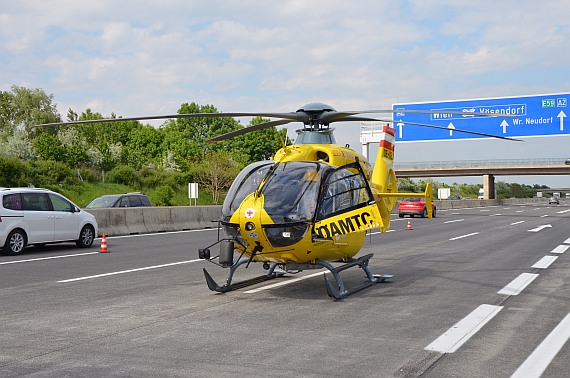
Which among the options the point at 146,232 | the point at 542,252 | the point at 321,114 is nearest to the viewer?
the point at 321,114

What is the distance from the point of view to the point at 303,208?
29.6ft

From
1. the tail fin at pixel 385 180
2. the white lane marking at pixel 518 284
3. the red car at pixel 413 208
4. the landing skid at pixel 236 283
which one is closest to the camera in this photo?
the landing skid at pixel 236 283

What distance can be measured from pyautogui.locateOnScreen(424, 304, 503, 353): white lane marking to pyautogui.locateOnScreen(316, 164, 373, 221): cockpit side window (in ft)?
7.70

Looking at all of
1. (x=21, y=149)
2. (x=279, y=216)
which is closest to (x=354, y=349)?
(x=279, y=216)

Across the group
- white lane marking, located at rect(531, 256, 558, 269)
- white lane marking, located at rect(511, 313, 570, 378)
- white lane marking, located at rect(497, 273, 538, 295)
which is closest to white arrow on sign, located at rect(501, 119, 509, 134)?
white lane marking, located at rect(531, 256, 558, 269)

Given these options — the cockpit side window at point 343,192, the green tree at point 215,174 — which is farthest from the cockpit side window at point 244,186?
the green tree at point 215,174

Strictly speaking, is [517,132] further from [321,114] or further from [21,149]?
[21,149]

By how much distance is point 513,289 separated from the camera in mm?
10445

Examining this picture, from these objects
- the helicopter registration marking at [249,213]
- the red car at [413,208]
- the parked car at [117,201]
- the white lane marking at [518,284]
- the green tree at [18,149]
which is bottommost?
the white lane marking at [518,284]

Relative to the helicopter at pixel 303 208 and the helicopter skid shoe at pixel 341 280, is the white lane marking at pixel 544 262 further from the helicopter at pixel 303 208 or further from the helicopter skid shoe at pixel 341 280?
the helicopter at pixel 303 208

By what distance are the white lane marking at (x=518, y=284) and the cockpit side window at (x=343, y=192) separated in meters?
2.57

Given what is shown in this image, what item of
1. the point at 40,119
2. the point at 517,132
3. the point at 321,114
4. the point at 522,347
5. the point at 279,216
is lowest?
the point at 522,347

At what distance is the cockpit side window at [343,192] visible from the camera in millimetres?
9273

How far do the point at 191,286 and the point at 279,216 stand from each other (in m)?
2.56
